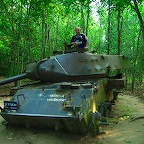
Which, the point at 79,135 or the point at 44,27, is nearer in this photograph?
the point at 79,135

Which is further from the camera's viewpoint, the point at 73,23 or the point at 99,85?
the point at 73,23


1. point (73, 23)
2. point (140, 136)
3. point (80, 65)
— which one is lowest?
point (140, 136)

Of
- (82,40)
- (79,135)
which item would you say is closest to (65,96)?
(79,135)

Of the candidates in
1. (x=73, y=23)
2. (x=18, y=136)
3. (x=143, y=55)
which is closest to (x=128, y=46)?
(x=73, y=23)

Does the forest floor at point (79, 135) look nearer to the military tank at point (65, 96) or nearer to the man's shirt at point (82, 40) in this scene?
the military tank at point (65, 96)

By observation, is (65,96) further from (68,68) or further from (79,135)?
(68,68)

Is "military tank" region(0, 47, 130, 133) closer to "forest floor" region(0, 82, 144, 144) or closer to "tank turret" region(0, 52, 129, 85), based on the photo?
"tank turret" region(0, 52, 129, 85)

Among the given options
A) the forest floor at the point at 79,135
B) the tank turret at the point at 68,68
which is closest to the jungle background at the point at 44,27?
the tank turret at the point at 68,68

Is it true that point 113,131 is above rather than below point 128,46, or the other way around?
below

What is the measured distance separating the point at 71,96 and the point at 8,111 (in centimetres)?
168

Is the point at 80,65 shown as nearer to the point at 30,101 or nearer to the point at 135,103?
the point at 30,101

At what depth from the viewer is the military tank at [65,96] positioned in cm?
727

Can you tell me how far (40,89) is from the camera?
27.8 ft

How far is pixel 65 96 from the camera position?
778 centimetres
